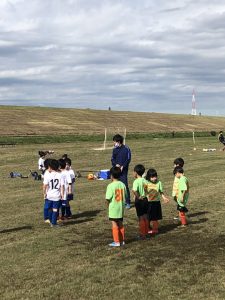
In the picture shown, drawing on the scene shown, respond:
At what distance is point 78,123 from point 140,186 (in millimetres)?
72891

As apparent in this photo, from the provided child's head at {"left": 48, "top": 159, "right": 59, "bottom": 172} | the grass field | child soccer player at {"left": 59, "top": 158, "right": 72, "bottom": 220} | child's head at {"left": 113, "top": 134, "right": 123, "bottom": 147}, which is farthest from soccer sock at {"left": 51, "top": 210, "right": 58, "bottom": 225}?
child's head at {"left": 113, "top": 134, "right": 123, "bottom": 147}

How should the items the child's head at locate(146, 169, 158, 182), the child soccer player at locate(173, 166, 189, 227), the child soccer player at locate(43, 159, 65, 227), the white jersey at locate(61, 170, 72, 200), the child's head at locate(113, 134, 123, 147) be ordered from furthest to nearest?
the child's head at locate(113, 134, 123, 147)
the white jersey at locate(61, 170, 72, 200)
the child soccer player at locate(43, 159, 65, 227)
the child soccer player at locate(173, 166, 189, 227)
the child's head at locate(146, 169, 158, 182)

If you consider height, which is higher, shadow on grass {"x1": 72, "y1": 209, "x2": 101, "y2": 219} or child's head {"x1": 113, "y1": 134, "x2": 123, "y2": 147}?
child's head {"x1": 113, "y1": 134, "x2": 123, "y2": 147}

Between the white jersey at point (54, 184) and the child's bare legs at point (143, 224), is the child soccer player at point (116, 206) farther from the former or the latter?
the white jersey at point (54, 184)

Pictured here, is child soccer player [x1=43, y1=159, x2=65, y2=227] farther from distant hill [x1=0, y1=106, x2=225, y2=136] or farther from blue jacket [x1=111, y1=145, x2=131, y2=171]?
distant hill [x1=0, y1=106, x2=225, y2=136]

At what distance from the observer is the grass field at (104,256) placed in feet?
28.0

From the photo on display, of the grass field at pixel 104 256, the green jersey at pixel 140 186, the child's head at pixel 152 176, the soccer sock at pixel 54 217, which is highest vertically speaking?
A: the child's head at pixel 152 176

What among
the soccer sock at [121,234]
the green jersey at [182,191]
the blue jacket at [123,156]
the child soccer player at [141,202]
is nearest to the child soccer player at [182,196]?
the green jersey at [182,191]

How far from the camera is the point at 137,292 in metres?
8.37

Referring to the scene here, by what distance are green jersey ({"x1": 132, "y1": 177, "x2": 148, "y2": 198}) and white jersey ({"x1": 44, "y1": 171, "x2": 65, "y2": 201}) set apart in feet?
8.95

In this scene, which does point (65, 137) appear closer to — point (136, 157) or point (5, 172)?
point (136, 157)

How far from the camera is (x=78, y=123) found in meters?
84.6

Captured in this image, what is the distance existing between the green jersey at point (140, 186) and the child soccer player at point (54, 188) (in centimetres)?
273

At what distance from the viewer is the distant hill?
7351 cm
